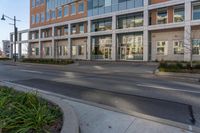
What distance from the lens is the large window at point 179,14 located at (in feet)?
97.5

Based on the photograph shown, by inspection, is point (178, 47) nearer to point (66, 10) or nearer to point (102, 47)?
point (102, 47)

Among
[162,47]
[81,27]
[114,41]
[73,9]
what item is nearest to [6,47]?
→ [73,9]

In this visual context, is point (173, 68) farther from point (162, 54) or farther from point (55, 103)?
point (55, 103)

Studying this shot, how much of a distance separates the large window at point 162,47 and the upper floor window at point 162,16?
3.03 m

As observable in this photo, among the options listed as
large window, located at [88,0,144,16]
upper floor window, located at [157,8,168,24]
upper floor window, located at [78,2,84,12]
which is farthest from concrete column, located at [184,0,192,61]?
upper floor window, located at [78,2,84,12]

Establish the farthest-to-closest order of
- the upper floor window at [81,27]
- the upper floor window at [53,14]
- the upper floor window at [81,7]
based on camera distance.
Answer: the upper floor window at [53,14], the upper floor window at [81,27], the upper floor window at [81,7]

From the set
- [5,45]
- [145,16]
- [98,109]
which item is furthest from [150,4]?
[5,45]

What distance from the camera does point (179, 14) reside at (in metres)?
30.1

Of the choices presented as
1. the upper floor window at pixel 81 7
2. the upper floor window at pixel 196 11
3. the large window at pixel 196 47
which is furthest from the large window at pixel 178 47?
the upper floor window at pixel 81 7

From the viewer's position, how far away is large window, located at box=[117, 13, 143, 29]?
33969mm

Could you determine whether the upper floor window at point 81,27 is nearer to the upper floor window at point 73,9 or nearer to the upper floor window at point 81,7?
the upper floor window at point 81,7

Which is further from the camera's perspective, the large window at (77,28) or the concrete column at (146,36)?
the large window at (77,28)

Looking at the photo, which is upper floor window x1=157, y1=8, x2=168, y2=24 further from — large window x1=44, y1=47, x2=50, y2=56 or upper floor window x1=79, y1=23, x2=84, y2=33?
large window x1=44, y1=47, x2=50, y2=56

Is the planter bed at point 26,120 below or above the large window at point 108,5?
below
